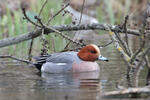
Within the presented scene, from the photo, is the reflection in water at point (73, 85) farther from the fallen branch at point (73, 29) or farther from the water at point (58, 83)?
the fallen branch at point (73, 29)

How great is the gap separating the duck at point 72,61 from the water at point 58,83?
0.18m

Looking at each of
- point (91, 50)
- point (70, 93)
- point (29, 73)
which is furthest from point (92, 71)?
point (70, 93)

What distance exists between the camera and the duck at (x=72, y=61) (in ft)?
26.5

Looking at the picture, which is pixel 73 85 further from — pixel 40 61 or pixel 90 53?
pixel 40 61

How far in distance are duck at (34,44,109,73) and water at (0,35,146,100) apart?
0.59 ft

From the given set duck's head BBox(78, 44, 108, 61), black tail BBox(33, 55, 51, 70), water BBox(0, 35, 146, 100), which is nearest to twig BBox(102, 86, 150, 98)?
water BBox(0, 35, 146, 100)

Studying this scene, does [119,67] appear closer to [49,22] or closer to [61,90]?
[49,22]

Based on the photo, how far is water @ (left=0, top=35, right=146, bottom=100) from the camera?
18.5ft

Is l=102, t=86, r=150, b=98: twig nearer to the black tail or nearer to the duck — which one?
the duck

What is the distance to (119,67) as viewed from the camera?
26.7 ft

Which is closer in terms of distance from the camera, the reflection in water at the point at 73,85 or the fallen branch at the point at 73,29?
the reflection in water at the point at 73,85

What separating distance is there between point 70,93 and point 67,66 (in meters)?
2.37

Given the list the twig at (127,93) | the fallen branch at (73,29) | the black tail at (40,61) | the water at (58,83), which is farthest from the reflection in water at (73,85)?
the fallen branch at (73,29)

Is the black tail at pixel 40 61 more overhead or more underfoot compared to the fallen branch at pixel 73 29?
more underfoot
